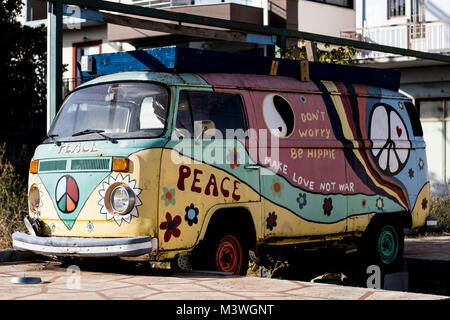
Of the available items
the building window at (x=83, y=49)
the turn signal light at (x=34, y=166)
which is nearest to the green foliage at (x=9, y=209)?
the turn signal light at (x=34, y=166)

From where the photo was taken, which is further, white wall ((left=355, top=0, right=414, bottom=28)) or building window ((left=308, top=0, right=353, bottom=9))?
building window ((left=308, top=0, right=353, bottom=9))

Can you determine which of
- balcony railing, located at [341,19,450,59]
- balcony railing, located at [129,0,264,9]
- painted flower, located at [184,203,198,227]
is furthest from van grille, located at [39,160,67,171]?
balcony railing, located at [341,19,450,59]

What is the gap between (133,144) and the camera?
819cm

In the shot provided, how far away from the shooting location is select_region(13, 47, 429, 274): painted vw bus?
8.12 meters

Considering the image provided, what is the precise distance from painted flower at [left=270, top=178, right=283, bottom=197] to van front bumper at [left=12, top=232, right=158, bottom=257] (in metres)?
1.79

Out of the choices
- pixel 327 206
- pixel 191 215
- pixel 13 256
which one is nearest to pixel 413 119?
pixel 327 206

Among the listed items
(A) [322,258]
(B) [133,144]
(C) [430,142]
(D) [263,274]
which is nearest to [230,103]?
(B) [133,144]

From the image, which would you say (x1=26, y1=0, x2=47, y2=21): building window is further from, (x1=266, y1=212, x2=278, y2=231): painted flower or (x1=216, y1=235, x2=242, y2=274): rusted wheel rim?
(x1=216, y1=235, x2=242, y2=274): rusted wheel rim

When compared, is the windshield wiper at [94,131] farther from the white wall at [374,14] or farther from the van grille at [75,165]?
the white wall at [374,14]

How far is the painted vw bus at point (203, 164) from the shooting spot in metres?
8.12

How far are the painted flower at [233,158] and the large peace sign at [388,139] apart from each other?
261 cm

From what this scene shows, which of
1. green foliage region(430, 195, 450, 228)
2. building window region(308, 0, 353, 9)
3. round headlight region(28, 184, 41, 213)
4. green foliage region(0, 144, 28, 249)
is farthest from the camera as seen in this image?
building window region(308, 0, 353, 9)

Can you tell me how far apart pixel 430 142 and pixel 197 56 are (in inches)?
750

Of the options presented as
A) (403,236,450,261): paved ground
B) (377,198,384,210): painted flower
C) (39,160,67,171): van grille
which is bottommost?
(403,236,450,261): paved ground
